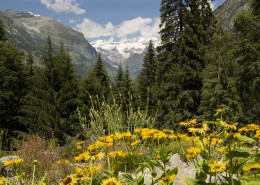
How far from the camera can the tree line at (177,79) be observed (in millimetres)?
15431

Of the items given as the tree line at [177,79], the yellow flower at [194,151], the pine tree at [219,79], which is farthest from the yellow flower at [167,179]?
the pine tree at [219,79]

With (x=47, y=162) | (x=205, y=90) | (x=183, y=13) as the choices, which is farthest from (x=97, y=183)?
(x=183, y=13)

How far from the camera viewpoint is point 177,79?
18.3 metres

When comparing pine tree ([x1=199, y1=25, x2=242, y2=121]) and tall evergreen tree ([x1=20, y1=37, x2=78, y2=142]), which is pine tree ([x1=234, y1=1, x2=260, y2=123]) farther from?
tall evergreen tree ([x1=20, y1=37, x2=78, y2=142])

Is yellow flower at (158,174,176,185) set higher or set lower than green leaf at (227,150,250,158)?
lower

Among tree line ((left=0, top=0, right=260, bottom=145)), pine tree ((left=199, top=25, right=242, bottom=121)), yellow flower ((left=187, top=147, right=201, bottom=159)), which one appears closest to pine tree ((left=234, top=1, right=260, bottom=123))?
tree line ((left=0, top=0, right=260, bottom=145))

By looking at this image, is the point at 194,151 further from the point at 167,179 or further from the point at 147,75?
the point at 147,75

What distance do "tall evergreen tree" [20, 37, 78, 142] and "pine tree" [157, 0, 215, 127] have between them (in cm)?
571

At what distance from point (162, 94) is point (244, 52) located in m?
5.82

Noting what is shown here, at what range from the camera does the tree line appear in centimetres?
1543

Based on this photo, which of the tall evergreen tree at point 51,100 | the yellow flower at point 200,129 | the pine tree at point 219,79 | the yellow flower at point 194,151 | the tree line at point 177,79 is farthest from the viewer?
the tall evergreen tree at point 51,100

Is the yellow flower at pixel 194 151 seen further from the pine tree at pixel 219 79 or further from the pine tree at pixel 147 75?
the pine tree at pixel 147 75

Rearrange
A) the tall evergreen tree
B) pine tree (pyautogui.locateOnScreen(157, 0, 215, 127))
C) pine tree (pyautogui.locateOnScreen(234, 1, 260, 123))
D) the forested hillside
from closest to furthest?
pine tree (pyautogui.locateOnScreen(234, 1, 260, 123))
the forested hillside
pine tree (pyautogui.locateOnScreen(157, 0, 215, 127))
the tall evergreen tree

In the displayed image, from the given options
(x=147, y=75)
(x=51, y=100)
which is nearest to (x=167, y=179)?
(x=51, y=100)
